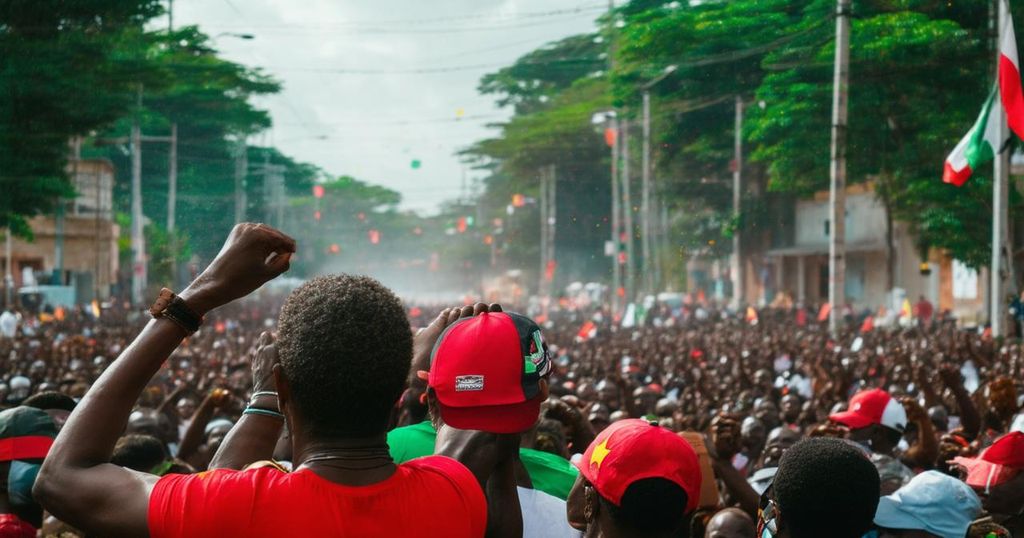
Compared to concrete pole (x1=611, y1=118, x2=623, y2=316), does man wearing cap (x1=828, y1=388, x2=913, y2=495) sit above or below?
below

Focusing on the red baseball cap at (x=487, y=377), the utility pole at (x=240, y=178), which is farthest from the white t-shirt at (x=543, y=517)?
the utility pole at (x=240, y=178)

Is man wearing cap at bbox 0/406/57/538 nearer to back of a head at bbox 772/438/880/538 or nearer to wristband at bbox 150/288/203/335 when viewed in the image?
wristband at bbox 150/288/203/335

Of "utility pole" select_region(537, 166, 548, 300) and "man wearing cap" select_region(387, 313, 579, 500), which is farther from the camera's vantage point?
"utility pole" select_region(537, 166, 548, 300)

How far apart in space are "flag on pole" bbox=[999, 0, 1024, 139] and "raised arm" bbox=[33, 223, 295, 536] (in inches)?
422

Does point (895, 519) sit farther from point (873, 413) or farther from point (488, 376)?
point (873, 413)

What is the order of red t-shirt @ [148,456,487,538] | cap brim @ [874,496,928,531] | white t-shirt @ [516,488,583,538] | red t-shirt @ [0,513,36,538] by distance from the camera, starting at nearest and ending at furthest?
red t-shirt @ [148,456,487,538]
red t-shirt @ [0,513,36,538]
white t-shirt @ [516,488,583,538]
cap brim @ [874,496,928,531]

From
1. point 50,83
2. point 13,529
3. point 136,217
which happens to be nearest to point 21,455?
point 13,529

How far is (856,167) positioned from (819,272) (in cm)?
1621

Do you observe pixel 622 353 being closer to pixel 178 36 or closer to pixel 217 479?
pixel 178 36

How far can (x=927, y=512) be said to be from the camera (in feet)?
11.9

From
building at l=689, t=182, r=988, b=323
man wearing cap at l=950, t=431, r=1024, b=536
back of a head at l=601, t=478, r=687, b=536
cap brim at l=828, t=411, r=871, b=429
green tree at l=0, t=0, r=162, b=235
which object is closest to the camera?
back of a head at l=601, t=478, r=687, b=536

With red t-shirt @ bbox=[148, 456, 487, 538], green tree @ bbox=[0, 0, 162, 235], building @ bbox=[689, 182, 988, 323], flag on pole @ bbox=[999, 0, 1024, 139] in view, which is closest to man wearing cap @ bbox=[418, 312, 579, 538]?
red t-shirt @ bbox=[148, 456, 487, 538]

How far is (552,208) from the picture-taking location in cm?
5438

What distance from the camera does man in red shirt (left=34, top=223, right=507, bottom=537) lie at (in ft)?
6.70
